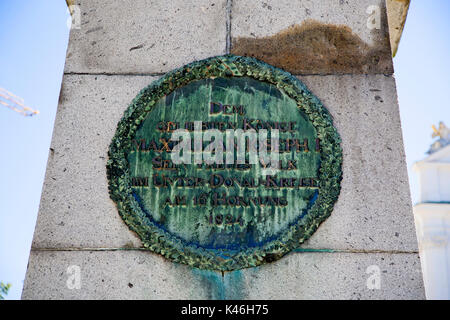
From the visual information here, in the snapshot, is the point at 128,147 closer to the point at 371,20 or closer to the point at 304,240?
the point at 304,240

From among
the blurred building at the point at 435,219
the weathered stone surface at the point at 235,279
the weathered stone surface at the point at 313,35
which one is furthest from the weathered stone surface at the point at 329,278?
the blurred building at the point at 435,219

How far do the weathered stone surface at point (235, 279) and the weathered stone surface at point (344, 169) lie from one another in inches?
4.1

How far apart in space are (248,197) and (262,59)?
1.06m

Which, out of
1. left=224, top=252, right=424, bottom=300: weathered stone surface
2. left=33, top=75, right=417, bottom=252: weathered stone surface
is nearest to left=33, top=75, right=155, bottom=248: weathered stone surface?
left=33, top=75, right=417, bottom=252: weathered stone surface

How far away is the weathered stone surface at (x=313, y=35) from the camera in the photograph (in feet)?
12.3

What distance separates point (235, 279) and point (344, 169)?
1043mm

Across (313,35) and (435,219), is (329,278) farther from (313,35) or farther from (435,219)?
(435,219)

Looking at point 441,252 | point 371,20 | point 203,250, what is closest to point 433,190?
point 441,252

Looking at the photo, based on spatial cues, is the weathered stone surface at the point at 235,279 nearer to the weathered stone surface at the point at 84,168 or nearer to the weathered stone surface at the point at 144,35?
the weathered stone surface at the point at 84,168

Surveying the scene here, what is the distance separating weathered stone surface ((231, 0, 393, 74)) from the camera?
3.74m

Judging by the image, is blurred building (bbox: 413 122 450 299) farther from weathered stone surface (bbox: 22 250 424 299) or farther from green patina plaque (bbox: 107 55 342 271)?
green patina plaque (bbox: 107 55 342 271)

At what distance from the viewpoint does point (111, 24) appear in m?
3.93

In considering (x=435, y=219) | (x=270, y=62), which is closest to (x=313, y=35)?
(x=270, y=62)

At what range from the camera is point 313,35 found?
3832 millimetres
